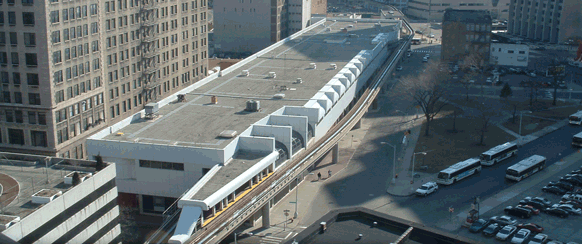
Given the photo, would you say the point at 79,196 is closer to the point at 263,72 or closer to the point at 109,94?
the point at 109,94

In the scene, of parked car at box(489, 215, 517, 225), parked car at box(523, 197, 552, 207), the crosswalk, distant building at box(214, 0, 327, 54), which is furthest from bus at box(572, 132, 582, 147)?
distant building at box(214, 0, 327, 54)

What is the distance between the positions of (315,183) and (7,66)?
35.7 metres

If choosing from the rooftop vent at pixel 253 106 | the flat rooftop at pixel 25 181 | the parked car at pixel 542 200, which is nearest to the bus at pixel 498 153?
the parked car at pixel 542 200

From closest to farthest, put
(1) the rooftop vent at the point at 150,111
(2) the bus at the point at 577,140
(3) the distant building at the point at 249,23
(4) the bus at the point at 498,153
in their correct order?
(1) the rooftop vent at the point at 150,111, (4) the bus at the point at 498,153, (2) the bus at the point at 577,140, (3) the distant building at the point at 249,23

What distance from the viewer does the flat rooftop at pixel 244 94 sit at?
69250mm

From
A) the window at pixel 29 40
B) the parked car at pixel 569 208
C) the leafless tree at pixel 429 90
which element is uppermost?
the window at pixel 29 40

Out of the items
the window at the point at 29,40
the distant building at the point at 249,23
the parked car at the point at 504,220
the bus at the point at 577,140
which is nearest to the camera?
the parked car at the point at 504,220

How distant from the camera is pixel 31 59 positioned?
71.5m

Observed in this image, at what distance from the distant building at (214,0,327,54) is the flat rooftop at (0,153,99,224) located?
12011 cm

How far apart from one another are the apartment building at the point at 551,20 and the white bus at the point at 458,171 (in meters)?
110

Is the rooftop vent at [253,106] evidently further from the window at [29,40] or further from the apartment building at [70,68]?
the window at [29,40]

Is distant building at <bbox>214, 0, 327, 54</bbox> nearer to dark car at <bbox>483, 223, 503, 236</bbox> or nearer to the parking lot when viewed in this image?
the parking lot

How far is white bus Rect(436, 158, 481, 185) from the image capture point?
78.6 metres

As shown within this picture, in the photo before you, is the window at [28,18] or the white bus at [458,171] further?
the white bus at [458,171]
